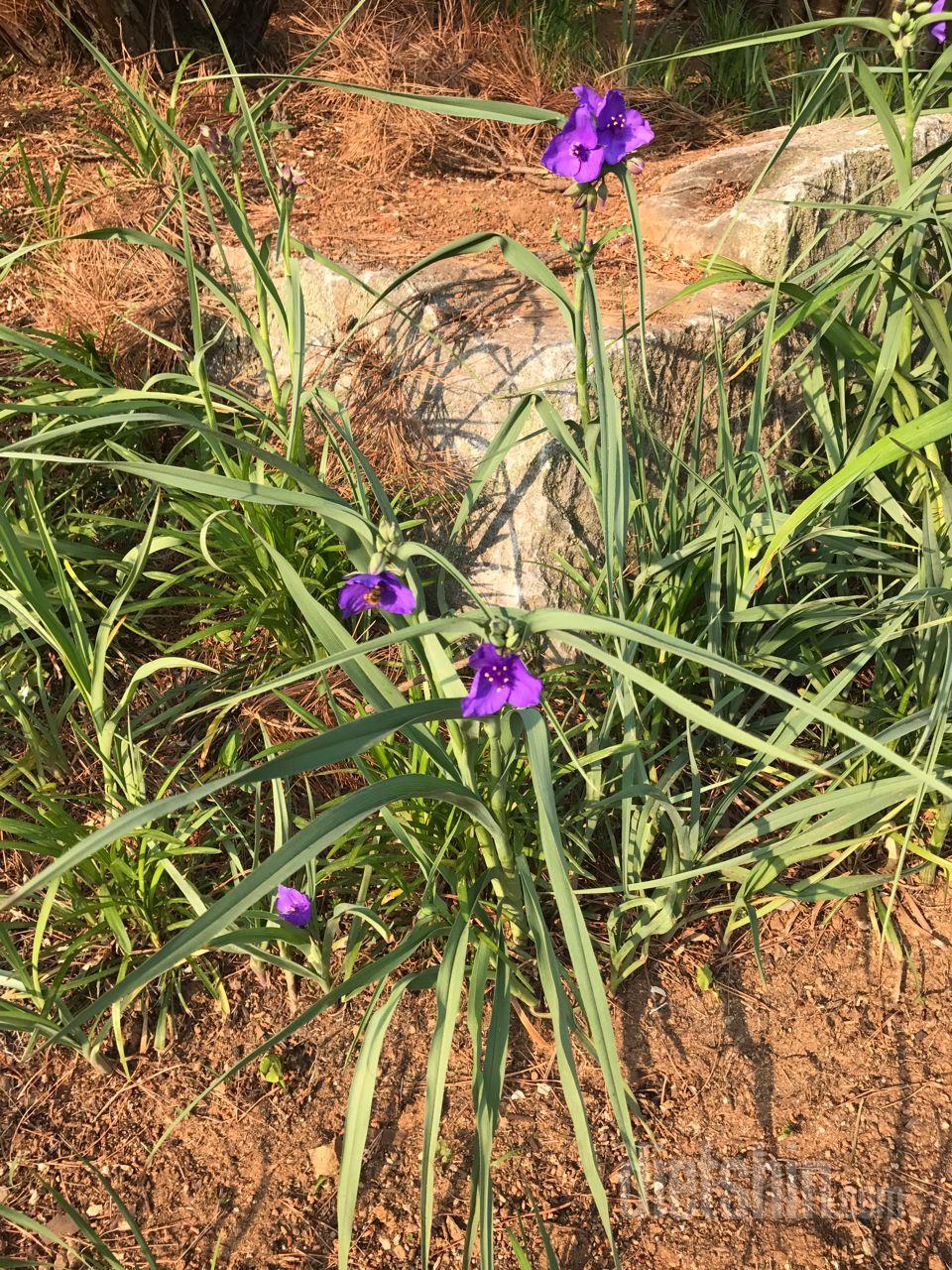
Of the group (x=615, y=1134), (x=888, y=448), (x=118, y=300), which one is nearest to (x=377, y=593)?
(x=888, y=448)

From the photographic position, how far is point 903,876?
5.17 ft

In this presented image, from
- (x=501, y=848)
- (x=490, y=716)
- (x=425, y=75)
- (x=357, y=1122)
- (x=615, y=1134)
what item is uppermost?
(x=425, y=75)

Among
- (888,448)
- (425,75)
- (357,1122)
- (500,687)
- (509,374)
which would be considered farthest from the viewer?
(425,75)

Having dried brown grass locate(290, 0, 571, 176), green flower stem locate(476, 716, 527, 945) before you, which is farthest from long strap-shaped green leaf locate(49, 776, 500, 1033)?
dried brown grass locate(290, 0, 571, 176)

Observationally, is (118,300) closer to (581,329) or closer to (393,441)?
(393,441)

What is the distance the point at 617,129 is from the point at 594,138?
0.03m

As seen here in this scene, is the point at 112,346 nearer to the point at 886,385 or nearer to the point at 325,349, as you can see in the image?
the point at 325,349

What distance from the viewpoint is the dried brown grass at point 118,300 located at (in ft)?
6.84

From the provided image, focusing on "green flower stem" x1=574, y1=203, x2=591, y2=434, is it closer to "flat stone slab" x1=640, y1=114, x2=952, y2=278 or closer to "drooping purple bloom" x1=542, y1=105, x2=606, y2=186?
"drooping purple bloom" x1=542, y1=105, x2=606, y2=186

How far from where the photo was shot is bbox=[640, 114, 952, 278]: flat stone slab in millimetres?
2029

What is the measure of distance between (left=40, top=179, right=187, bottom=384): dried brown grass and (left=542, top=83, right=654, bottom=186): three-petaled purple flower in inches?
A: 46.0

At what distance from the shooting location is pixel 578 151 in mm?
1137

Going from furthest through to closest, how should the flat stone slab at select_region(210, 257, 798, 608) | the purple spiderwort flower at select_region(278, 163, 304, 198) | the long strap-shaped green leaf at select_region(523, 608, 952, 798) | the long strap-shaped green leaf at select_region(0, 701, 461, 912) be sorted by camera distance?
1. the flat stone slab at select_region(210, 257, 798, 608)
2. the purple spiderwort flower at select_region(278, 163, 304, 198)
3. the long strap-shaped green leaf at select_region(523, 608, 952, 798)
4. the long strap-shaped green leaf at select_region(0, 701, 461, 912)

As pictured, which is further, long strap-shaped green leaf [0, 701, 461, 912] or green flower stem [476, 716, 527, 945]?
green flower stem [476, 716, 527, 945]
